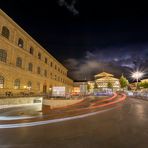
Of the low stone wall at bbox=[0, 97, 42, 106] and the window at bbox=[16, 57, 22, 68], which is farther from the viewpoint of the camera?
the window at bbox=[16, 57, 22, 68]

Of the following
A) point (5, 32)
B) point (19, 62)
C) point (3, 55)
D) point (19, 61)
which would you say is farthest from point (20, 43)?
point (3, 55)

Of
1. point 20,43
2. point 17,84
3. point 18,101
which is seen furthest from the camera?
point 20,43

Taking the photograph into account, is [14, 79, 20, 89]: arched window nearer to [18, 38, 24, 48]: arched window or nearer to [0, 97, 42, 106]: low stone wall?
[0, 97, 42, 106]: low stone wall

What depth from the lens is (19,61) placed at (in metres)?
38.4

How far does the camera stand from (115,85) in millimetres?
130375

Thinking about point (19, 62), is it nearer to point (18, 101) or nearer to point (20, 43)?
point (20, 43)

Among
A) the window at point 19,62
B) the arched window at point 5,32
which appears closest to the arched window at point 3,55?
the arched window at point 5,32

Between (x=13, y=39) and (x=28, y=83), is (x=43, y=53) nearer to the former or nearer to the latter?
(x=28, y=83)

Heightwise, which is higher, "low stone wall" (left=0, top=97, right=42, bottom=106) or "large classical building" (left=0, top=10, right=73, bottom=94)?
"large classical building" (left=0, top=10, right=73, bottom=94)

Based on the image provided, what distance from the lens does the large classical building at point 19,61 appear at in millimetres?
31839

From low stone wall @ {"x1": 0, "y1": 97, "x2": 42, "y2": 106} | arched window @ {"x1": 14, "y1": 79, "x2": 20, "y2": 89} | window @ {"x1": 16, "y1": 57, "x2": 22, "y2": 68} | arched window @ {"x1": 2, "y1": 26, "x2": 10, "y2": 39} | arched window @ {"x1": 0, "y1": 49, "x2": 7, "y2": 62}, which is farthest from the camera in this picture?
window @ {"x1": 16, "y1": 57, "x2": 22, "y2": 68}

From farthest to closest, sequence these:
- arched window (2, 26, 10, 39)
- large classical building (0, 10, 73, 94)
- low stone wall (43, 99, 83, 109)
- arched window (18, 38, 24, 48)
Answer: arched window (18, 38, 24, 48) < arched window (2, 26, 10, 39) < large classical building (0, 10, 73, 94) < low stone wall (43, 99, 83, 109)

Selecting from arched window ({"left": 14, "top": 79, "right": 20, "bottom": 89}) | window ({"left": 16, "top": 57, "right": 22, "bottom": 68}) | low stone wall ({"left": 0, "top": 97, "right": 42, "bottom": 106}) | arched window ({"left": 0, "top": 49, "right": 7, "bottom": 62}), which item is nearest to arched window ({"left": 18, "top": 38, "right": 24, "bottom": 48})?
window ({"left": 16, "top": 57, "right": 22, "bottom": 68})

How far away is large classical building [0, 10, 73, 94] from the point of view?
31839 millimetres
